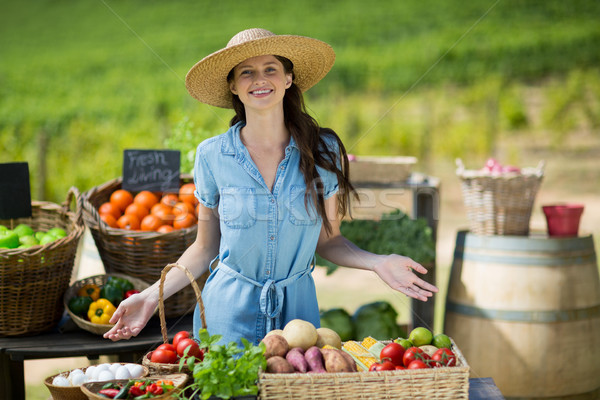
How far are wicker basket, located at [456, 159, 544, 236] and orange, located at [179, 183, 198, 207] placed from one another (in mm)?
1448

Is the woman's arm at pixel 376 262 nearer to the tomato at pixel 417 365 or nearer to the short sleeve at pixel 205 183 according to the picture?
the tomato at pixel 417 365

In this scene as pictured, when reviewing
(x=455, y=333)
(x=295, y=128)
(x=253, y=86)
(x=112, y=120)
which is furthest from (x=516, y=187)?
(x=112, y=120)

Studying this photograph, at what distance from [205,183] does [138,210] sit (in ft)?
3.01

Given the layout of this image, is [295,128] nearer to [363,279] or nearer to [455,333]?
[455,333]

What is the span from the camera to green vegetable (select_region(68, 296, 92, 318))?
8.27 feet

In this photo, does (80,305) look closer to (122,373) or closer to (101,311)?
(101,311)

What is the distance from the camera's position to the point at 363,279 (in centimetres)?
661

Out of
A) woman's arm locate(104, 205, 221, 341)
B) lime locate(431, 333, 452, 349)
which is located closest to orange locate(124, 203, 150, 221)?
woman's arm locate(104, 205, 221, 341)

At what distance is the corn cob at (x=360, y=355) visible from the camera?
174cm

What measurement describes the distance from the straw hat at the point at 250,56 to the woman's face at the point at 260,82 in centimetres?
3

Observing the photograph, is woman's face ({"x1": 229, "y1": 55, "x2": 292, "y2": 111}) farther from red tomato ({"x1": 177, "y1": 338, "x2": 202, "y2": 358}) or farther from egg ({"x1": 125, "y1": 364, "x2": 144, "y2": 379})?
egg ({"x1": 125, "y1": 364, "x2": 144, "y2": 379})

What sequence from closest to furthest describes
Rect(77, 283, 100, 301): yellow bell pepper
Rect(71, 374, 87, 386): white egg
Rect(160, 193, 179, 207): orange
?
Rect(71, 374, 87, 386): white egg, Rect(77, 283, 100, 301): yellow bell pepper, Rect(160, 193, 179, 207): orange

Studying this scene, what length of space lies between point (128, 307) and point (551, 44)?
12249 mm

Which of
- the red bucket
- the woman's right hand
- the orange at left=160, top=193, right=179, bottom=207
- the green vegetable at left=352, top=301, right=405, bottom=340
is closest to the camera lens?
the woman's right hand
